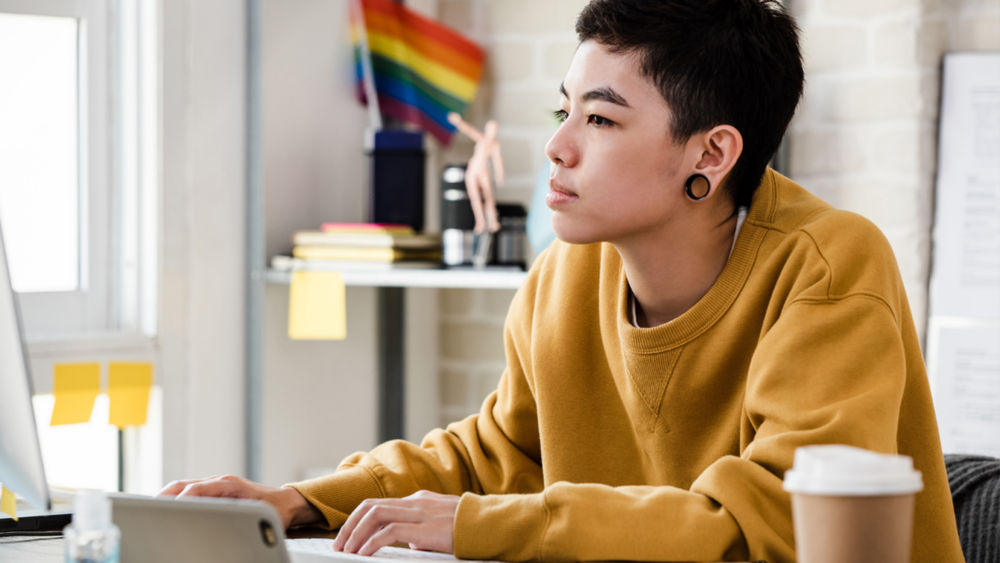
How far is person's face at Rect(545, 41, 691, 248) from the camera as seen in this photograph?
4.15 feet

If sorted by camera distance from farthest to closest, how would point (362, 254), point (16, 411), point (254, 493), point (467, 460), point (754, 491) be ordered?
point (362, 254) → point (467, 460) → point (254, 493) → point (754, 491) → point (16, 411)

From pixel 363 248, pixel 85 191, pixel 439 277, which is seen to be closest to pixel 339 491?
pixel 439 277

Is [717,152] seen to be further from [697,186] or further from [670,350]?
[670,350]

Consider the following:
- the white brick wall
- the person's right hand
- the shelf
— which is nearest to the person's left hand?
the person's right hand

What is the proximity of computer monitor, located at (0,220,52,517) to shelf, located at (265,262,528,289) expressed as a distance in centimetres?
126

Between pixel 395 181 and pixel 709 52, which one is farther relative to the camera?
pixel 395 181

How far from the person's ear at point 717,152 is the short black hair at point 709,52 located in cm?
1

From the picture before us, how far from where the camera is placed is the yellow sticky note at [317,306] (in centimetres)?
225

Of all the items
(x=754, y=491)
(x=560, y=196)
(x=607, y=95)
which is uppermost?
(x=607, y=95)

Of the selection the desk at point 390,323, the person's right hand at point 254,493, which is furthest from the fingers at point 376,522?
the desk at point 390,323

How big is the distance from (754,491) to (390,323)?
1.66m

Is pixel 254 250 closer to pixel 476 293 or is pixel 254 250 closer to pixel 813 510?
pixel 476 293

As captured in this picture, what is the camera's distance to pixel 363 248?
2.25 meters

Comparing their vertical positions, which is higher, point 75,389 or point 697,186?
point 697,186
